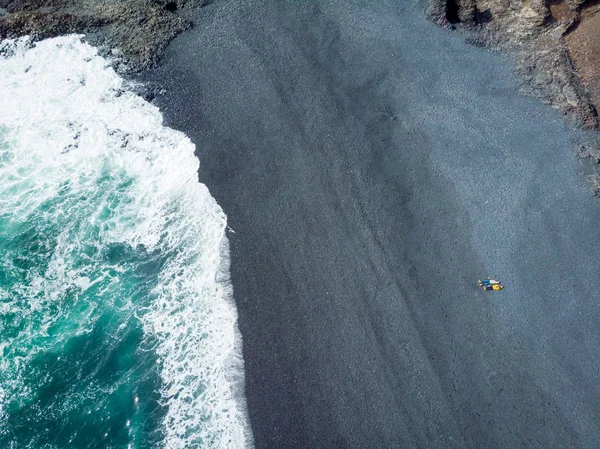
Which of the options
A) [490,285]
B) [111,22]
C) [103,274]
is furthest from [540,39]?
[103,274]

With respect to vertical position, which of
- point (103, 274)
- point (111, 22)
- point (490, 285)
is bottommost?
point (103, 274)

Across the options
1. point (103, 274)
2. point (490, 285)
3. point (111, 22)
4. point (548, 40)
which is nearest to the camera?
point (490, 285)

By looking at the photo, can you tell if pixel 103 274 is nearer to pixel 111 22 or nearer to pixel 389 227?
pixel 389 227

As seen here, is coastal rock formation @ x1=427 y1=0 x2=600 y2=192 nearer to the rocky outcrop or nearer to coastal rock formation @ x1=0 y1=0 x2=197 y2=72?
the rocky outcrop

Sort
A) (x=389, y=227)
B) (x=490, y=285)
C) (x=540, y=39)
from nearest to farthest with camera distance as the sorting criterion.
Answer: (x=490, y=285) → (x=389, y=227) → (x=540, y=39)

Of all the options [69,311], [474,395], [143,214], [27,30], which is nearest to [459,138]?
[474,395]

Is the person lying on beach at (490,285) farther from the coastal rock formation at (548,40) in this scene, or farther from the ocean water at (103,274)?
the ocean water at (103,274)
